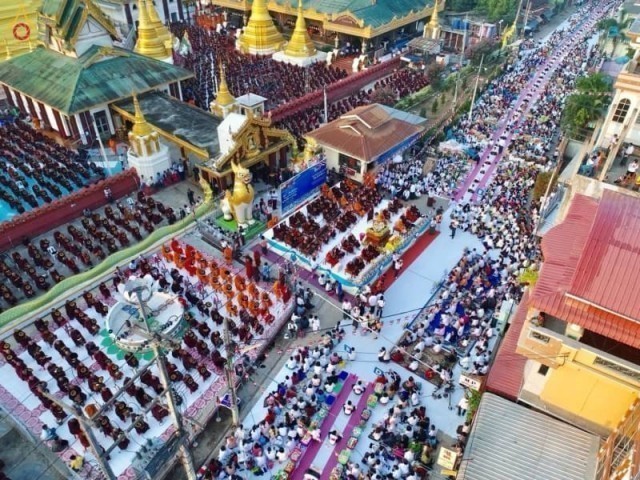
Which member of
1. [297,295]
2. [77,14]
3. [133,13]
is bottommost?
[297,295]

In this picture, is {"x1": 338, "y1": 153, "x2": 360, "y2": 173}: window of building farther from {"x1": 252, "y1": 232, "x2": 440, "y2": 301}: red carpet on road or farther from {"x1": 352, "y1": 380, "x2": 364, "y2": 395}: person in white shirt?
{"x1": 352, "y1": 380, "x2": 364, "y2": 395}: person in white shirt

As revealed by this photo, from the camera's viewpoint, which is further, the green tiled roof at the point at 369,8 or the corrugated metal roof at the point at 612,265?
the green tiled roof at the point at 369,8

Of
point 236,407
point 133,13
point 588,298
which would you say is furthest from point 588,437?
point 133,13

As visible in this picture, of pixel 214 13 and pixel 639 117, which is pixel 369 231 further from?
pixel 214 13

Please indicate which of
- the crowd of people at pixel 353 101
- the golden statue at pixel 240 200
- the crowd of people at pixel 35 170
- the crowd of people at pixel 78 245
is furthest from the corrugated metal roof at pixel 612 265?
the crowd of people at pixel 35 170

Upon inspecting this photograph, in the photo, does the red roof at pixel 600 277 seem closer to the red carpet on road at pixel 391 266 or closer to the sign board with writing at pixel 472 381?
the sign board with writing at pixel 472 381

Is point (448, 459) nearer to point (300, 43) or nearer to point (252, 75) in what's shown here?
point (252, 75)

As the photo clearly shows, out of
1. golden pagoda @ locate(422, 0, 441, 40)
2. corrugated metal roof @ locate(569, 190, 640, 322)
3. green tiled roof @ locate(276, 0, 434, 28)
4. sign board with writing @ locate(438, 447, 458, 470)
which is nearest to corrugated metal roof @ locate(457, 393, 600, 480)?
sign board with writing @ locate(438, 447, 458, 470)

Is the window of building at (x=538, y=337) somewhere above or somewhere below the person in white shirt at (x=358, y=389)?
above
